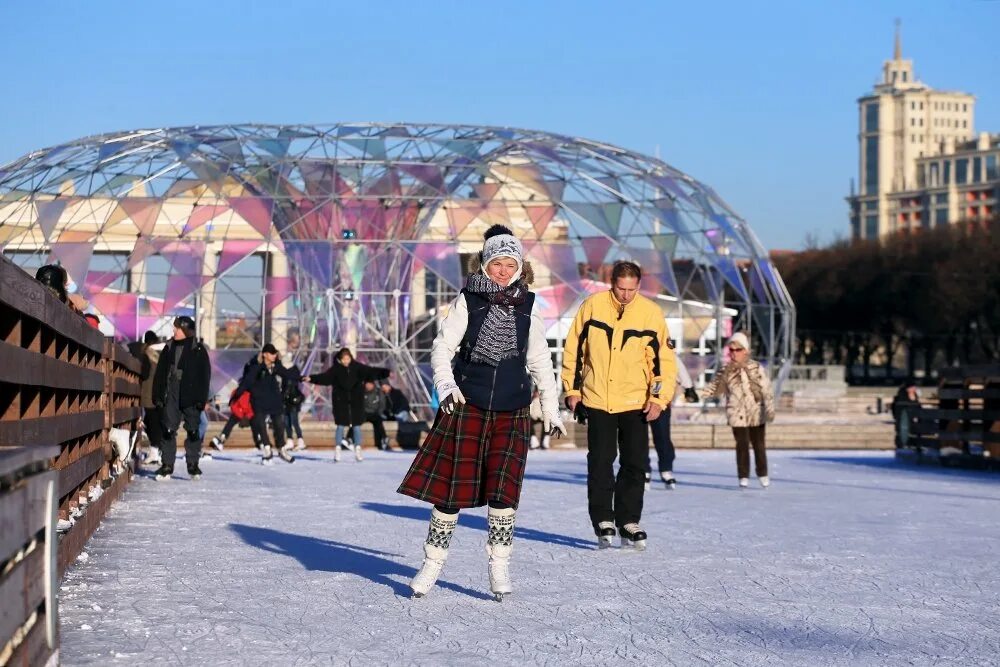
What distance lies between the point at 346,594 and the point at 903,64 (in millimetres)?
196784

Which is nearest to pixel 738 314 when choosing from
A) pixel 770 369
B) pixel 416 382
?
pixel 770 369

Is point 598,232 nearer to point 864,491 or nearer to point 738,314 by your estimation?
point 738,314

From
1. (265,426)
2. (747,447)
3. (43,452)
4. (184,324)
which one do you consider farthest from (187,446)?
(43,452)

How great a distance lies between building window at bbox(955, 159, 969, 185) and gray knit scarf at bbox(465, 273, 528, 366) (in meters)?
159

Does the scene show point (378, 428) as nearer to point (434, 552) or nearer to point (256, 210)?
point (256, 210)

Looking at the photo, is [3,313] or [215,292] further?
[215,292]

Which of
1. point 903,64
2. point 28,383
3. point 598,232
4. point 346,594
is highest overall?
point 903,64

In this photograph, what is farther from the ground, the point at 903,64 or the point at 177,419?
the point at 903,64

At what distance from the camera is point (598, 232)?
35906 mm

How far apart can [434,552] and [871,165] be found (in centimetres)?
17121

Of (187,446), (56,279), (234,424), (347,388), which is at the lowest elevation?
(187,446)

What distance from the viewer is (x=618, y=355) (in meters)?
9.05

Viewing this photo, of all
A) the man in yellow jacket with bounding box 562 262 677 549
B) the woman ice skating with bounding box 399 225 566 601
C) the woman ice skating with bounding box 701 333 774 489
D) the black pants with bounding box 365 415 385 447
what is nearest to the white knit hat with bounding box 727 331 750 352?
the woman ice skating with bounding box 701 333 774 489

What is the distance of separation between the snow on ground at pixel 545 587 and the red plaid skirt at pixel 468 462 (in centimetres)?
44
